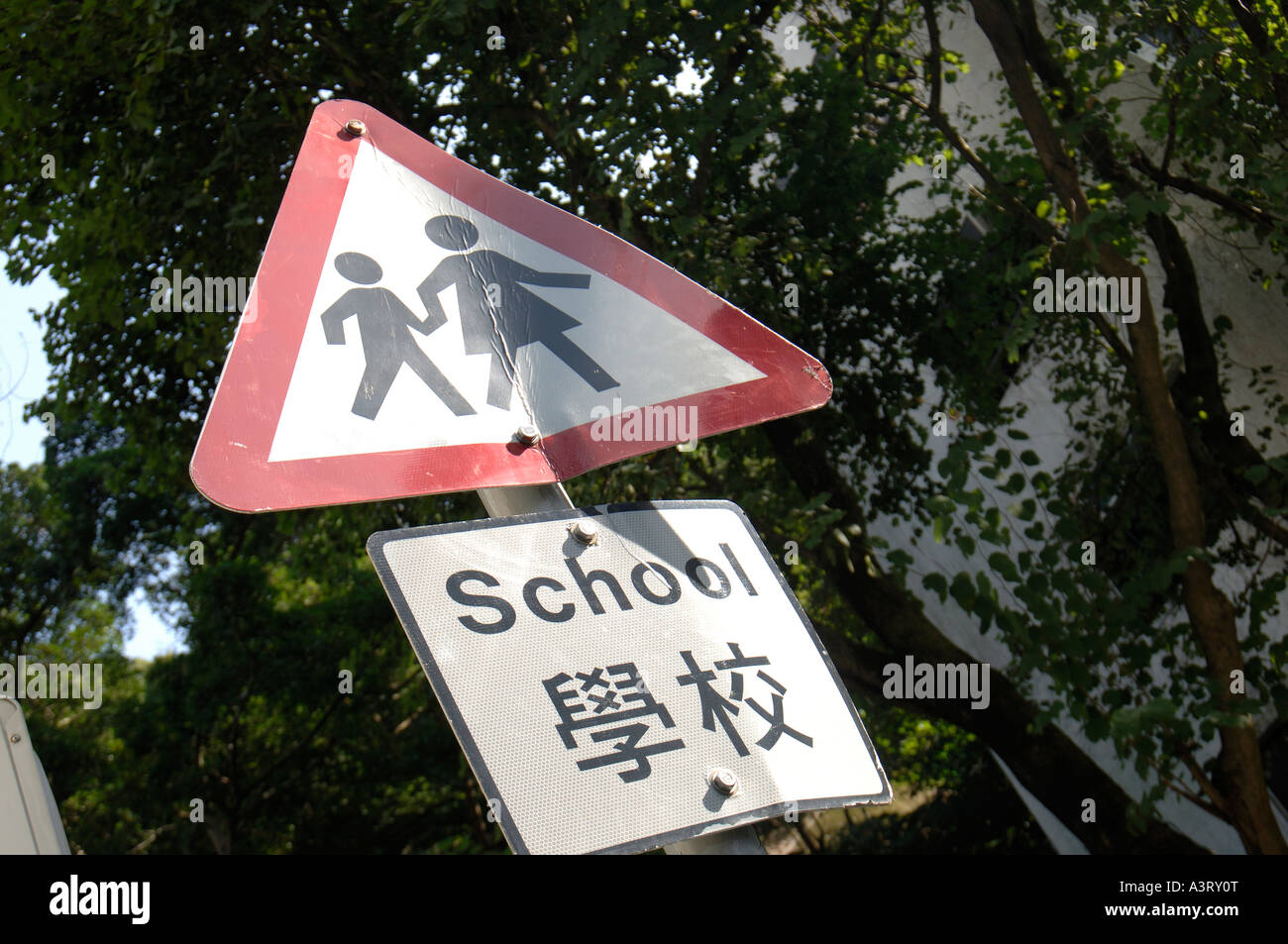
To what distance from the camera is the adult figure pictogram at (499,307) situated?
158 centimetres

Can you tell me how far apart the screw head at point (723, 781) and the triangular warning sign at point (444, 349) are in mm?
462

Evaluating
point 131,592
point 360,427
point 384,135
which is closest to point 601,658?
point 360,427

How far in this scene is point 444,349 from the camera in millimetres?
1545

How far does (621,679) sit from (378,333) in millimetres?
630

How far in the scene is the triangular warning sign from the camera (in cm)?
139

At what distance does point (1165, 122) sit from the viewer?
635 centimetres

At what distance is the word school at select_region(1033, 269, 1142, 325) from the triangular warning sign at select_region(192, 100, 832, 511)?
3854 mm

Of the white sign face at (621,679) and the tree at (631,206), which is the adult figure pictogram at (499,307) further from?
the tree at (631,206)

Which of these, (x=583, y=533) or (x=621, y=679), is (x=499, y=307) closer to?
(x=583, y=533)

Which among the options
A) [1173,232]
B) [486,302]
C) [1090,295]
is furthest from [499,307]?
[1173,232]

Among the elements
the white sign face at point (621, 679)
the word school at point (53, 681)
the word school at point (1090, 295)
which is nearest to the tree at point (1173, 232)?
the word school at point (1090, 295)

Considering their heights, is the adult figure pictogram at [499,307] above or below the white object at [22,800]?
above

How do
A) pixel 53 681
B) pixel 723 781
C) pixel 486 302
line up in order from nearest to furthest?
pixel 723 781 → pixel 486 302 → pixel 53 681
